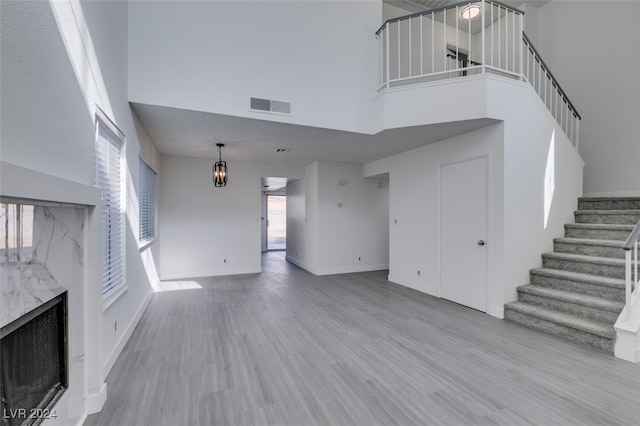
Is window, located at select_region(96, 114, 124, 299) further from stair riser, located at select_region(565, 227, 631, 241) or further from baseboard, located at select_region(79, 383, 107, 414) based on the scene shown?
stair riser, located at select_region(565, 227, 631, 241)

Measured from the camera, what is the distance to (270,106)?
3.69m

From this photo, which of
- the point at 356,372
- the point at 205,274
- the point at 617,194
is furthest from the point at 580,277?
the point at 205,274

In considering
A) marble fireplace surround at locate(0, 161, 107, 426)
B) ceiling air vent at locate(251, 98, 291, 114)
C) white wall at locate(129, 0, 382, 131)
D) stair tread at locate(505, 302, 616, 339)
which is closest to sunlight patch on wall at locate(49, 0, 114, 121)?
marble fireplace surround at locate(0, 161, 107, 426)

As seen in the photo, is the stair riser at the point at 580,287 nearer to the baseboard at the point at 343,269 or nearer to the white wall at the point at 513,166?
the white wall at the point at 513,166

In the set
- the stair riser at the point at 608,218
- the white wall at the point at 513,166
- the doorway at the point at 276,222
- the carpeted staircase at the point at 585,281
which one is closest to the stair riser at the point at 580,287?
the carpeted staircase at the point at 585,281

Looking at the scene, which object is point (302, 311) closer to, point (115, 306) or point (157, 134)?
point (115, 306)

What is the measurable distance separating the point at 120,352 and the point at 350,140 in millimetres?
4044

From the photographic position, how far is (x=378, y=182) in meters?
7.08

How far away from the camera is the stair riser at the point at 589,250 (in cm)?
352

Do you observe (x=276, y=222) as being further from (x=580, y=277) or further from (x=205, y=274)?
(x=580, y=277)

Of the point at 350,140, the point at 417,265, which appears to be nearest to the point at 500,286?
the point at 417,265

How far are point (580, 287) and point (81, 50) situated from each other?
5.42m

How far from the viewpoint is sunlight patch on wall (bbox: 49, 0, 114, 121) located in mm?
1676

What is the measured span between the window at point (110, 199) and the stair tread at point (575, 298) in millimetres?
4833
